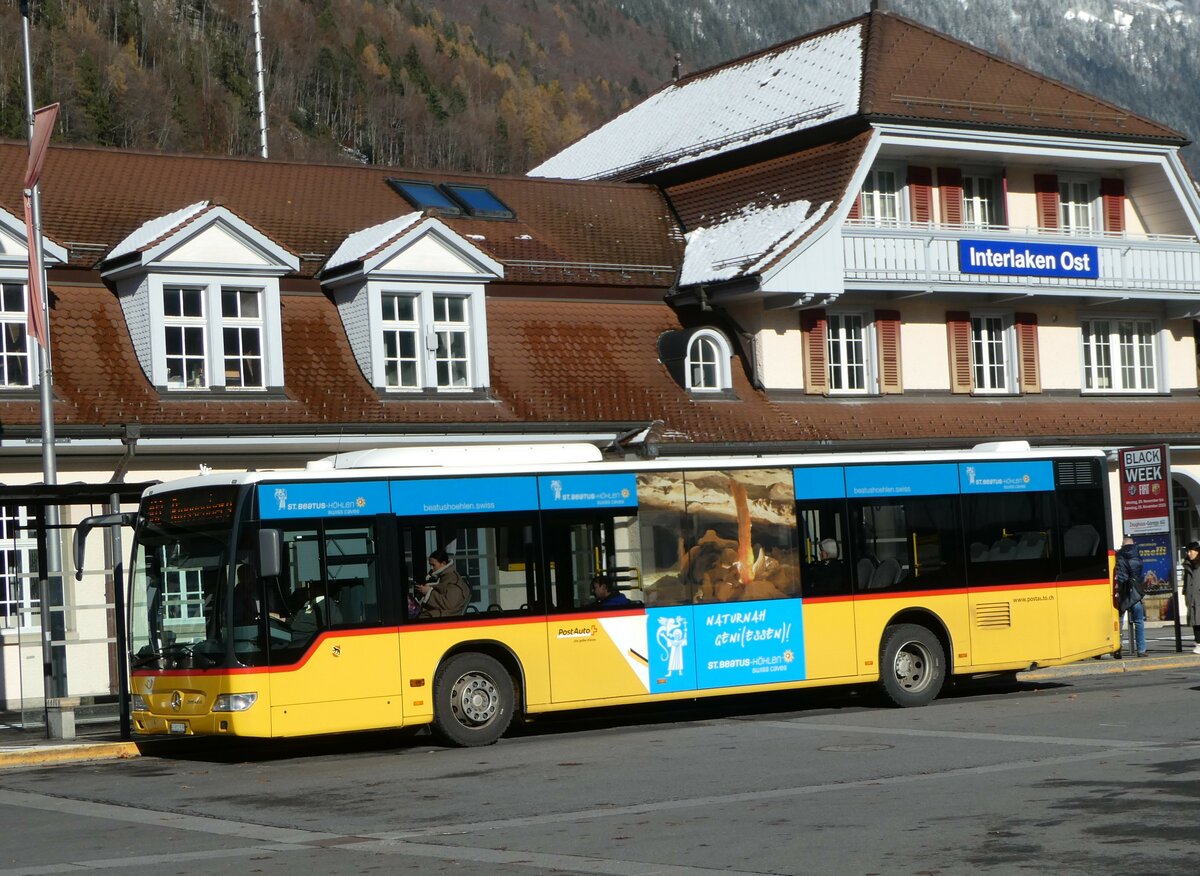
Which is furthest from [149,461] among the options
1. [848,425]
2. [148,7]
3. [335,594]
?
[148,7]

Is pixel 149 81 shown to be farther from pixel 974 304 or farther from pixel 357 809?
pixel 357 809

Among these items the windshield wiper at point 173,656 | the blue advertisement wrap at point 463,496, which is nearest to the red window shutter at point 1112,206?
the blue advertisement wrap at point 463,496

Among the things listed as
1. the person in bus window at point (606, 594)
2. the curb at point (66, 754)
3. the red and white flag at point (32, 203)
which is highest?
the red and white flag at point (32, 203)

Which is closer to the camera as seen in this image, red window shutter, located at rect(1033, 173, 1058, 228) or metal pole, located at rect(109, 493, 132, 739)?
metal pole, located at rect(109, 493, 132, 739)

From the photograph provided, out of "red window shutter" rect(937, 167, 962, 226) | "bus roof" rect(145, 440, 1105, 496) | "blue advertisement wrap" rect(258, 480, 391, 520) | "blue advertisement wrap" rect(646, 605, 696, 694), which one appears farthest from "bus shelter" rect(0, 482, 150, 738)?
"red window shutter" rect(937, 167, 962, 226)

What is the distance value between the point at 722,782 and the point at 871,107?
21.0 metres

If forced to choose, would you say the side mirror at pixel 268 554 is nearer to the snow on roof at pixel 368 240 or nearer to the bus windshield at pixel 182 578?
the bus windshield at pixel 182 578

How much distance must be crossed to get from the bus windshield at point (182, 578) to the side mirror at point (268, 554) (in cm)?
47

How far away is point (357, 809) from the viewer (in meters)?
14.0

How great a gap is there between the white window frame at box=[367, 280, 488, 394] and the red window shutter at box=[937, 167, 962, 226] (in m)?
10.0

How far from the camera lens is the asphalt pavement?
62.0 ft

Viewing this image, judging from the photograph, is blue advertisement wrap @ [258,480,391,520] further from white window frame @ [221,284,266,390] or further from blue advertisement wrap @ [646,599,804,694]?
white window frame @ [221,284,266,390]

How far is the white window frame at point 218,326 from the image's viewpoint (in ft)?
89.6

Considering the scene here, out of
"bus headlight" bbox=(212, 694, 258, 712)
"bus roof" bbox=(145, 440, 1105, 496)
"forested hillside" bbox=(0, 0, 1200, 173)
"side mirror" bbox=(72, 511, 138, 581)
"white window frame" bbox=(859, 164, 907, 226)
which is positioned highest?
"forested hillside" bbox=(0, 0, 1200, 173)
